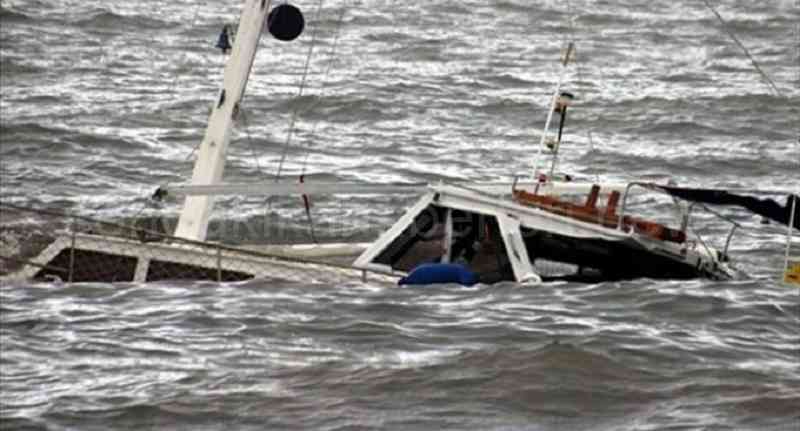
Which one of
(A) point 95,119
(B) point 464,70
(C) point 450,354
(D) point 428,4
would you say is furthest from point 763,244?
(D) point 428,4

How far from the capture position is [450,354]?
1919 cm

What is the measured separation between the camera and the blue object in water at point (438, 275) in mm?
22438

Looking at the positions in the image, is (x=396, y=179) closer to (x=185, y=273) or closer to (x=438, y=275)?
(x=438, y=275)

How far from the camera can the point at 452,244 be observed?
2323 cm

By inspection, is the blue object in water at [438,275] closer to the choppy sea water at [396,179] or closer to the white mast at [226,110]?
the choppy sea water at [396,179]

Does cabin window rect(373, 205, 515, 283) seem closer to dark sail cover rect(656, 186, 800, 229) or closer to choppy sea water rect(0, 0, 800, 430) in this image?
choppy sea water rect(0, 0, 800, 430)

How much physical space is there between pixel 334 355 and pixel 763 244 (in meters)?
11.7

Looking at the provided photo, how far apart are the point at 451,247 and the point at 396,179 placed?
10380 mm

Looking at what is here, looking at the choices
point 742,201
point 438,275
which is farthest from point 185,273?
point 742,201

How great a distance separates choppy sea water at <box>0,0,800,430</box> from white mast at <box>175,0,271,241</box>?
2703 mm

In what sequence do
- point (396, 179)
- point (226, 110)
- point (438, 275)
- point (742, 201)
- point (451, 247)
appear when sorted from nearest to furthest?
point (438, 275) → point (742, 201) → point (451, 247) → point (226, 110) → point (396, 179)

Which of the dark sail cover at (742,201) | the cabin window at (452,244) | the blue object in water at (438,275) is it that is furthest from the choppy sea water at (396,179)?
the cabin window at (452,244)

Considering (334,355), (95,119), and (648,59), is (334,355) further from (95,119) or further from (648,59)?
(648,59)

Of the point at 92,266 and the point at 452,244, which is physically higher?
the point at 452,244
